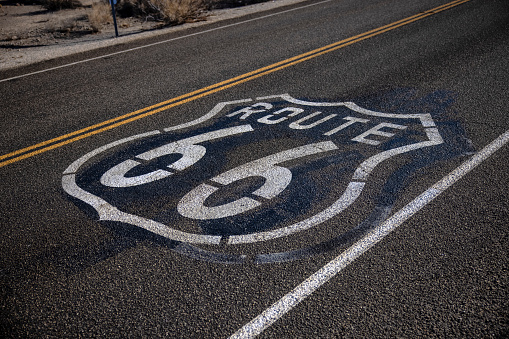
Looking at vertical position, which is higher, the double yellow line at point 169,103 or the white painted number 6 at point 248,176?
the double yellow line at point 169,103

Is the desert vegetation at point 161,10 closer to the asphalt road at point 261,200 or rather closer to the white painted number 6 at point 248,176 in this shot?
the asphalt road at point 261,200

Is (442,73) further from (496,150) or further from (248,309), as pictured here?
(248,309)

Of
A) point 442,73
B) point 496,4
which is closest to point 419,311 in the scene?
point 442,73

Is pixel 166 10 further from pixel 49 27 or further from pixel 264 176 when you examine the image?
pixel 264 176

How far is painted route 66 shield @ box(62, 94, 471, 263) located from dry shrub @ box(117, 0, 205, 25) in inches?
296

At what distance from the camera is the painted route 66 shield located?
3428mm

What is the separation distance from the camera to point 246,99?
21.0ft

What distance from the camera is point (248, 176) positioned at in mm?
4285

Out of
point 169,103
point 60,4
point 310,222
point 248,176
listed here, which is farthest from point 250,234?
point 60,4

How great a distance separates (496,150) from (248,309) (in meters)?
3.28

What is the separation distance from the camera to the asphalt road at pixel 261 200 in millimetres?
2736

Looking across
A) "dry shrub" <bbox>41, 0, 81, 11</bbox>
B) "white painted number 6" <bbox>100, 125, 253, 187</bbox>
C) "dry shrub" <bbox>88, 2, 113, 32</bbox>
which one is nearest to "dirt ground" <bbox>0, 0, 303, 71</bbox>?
"dry shrub" <bbox>88, 2, 113, 32</bbox>

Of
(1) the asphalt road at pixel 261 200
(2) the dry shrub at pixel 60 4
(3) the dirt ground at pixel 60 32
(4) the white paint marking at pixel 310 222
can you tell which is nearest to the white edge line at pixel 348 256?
(1) the asphalt road at pixel 261 200

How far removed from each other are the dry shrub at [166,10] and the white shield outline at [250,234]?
7681mm
